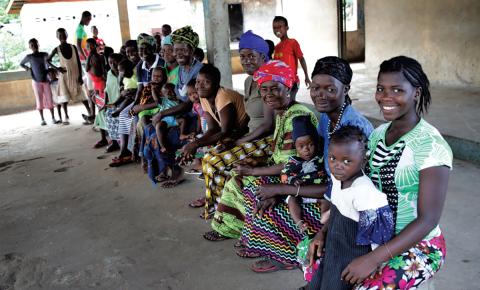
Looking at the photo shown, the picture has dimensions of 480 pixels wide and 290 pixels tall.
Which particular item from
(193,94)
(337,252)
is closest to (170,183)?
(193,94)

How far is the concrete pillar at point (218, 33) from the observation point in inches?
220

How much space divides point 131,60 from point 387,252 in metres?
4.64

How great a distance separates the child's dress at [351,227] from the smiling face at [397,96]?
290mm

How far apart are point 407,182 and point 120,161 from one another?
4285mm

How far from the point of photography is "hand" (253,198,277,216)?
2621 mm

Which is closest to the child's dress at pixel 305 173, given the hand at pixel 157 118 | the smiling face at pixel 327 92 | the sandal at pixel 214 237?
the smiling face at pixel 327 92

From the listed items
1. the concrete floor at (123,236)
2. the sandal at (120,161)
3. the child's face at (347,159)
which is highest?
the child's face at (347,159)

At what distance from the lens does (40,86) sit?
8477 mm

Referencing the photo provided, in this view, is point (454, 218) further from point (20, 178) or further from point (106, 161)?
point (20, 178)

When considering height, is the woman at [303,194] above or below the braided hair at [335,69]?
below

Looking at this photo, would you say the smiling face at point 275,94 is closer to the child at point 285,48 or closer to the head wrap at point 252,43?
the head wrap at point 252,43

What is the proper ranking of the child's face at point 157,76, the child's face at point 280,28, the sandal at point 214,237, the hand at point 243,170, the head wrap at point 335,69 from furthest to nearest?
the child's face at point 280,28 < the child's face at point 157,76 < the sandal at point 214,237 < the hand at point 243,170 < the head wrap at point 335,69

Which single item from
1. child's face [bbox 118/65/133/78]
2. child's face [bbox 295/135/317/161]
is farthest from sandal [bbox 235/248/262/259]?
child's face [bbox 118/65/133/78]

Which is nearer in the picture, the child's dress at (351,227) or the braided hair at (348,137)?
the child's dress at (351,227)
